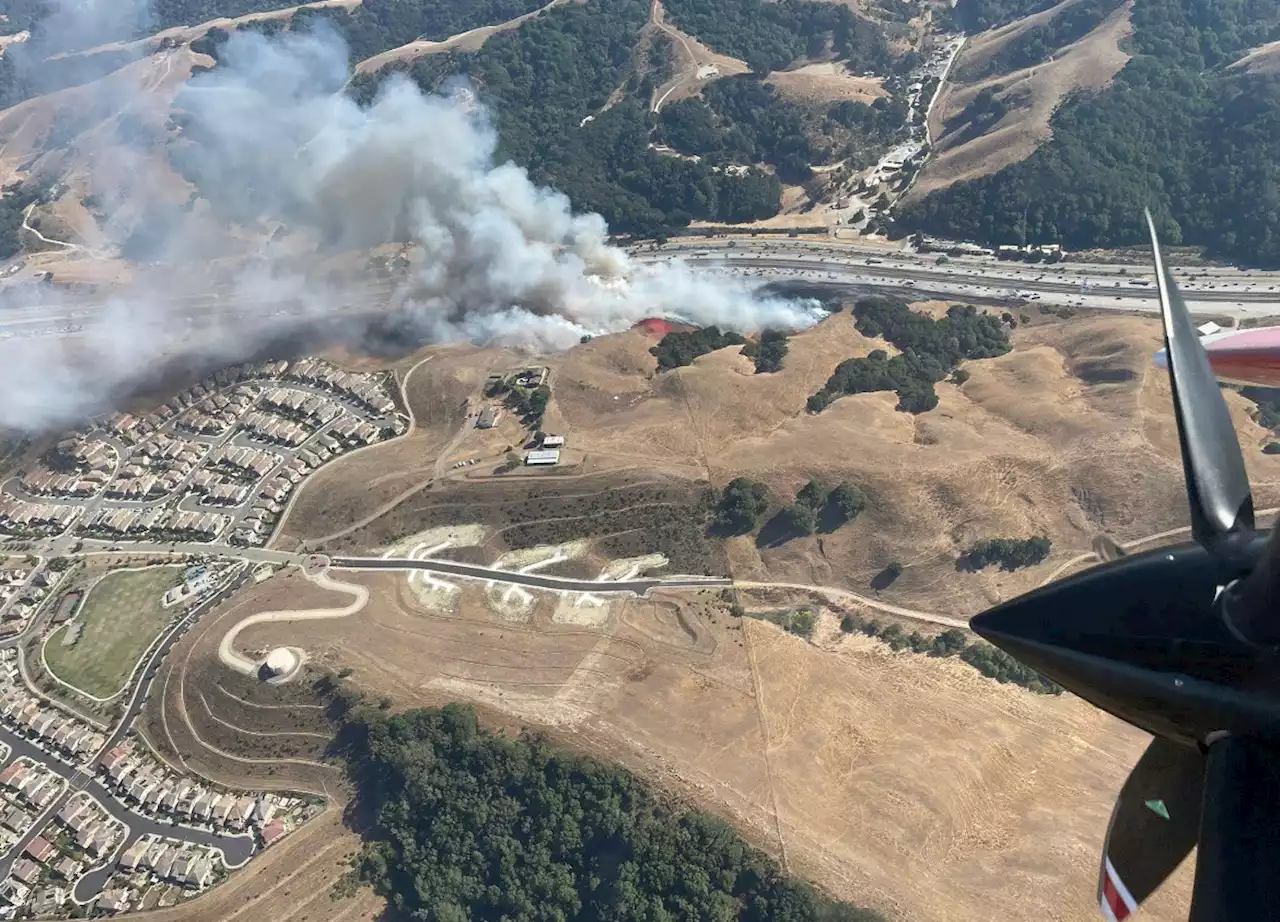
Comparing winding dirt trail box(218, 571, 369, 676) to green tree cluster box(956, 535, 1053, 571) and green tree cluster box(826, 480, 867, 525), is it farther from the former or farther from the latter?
green tree cluster box(956, 535, 1053, 571)

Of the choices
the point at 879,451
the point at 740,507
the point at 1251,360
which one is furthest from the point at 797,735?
the point at 1251,360

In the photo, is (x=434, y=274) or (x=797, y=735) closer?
(x=797, y=735)

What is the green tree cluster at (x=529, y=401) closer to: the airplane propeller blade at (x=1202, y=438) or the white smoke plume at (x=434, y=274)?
the white smoke plume at (x=434, y=274)

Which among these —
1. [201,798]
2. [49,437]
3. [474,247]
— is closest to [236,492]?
[49,437]

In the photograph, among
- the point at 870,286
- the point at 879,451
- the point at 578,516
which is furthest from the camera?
the point at 870,286

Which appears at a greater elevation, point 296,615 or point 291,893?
point 296,615

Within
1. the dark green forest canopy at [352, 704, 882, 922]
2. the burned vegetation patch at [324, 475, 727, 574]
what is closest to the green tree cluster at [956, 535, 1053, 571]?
the burned vegetation patch at [324, 475, 727, 574]

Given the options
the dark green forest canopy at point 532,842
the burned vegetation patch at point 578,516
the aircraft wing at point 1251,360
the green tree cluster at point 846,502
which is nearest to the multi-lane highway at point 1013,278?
the green tree cluster at point 846,502

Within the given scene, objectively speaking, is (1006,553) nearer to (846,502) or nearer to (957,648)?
(957,648)

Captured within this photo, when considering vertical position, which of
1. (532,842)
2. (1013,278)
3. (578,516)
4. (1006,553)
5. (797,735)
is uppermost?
(1013,278)
